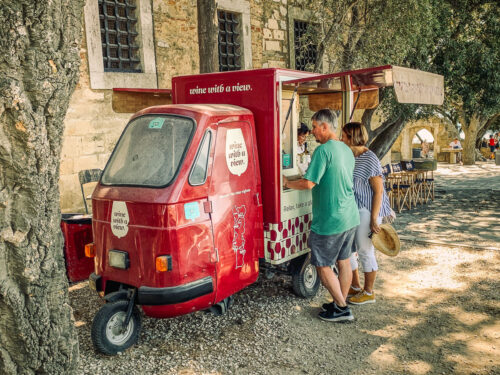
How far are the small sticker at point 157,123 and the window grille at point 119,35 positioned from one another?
15.2ft

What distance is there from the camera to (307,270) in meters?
5.18

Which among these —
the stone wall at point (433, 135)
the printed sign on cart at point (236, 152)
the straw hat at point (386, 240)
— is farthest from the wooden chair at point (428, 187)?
the stone wall at point (433, 135)

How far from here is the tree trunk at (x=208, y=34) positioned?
6.57 m

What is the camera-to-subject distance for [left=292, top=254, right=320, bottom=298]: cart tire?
507 cm

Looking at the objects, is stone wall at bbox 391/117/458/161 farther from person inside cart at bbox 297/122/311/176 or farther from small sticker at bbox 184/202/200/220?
small sticker at bbox 184/202/200/220

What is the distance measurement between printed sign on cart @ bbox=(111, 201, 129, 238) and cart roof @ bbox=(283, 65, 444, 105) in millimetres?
1971

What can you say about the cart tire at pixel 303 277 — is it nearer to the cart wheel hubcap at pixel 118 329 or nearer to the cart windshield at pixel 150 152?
the cart wheel hubcap at pixel 118 329

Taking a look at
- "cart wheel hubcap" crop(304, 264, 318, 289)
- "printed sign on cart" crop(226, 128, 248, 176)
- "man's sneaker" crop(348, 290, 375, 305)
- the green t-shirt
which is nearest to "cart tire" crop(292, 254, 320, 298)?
"cart wheel hubcap" crop(304, 264, 318, 289)

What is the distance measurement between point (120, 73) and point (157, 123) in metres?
4.52

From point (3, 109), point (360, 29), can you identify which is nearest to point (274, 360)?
point (3, 109)

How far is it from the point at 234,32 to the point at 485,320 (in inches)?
312

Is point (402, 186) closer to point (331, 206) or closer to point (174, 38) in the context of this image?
point (174, 38)

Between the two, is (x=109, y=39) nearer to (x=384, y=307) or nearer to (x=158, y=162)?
(x=158, y=162)

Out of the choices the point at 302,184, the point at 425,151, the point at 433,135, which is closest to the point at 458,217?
the point at 302,184
